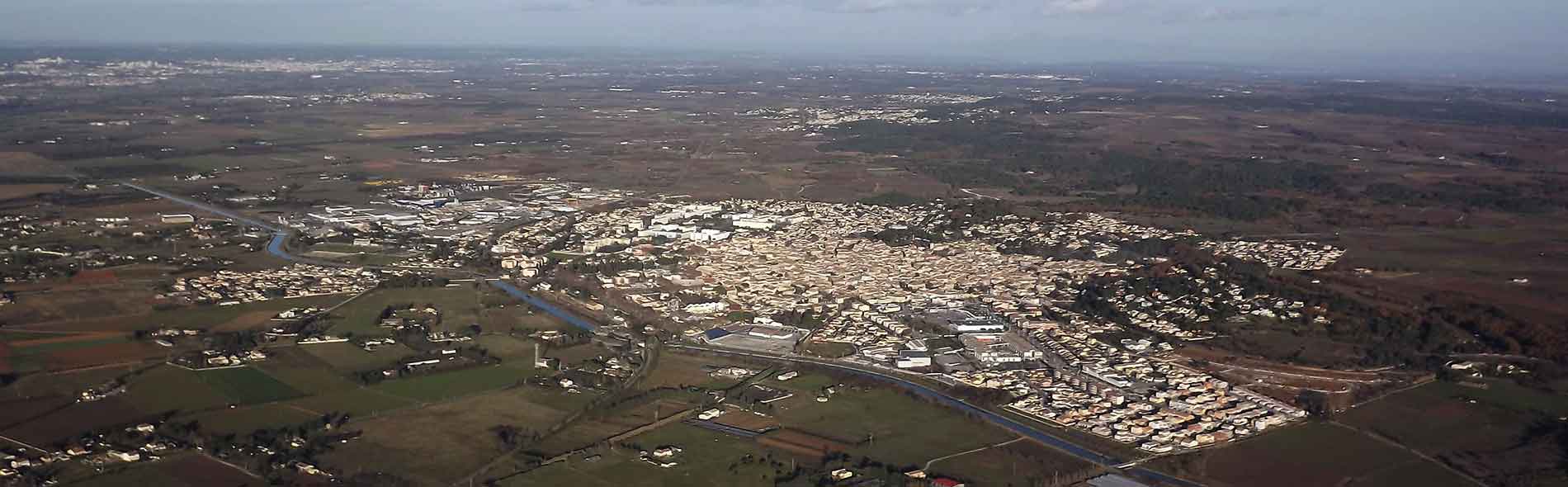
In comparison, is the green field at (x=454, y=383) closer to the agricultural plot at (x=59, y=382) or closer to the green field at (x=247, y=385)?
the green field at (x=247, y=385)

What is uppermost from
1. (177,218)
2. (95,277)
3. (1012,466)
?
(1012,466)

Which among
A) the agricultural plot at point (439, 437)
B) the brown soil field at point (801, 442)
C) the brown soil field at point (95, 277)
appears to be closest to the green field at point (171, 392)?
the agricultural plot at point (439, 437)

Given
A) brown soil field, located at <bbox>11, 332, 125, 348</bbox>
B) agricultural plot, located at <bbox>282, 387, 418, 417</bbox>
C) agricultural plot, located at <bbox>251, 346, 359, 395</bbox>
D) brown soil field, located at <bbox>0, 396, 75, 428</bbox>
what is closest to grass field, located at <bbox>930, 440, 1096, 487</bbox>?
agricultural plot, located at <bbox>282, 387, 418, 417</bbox>

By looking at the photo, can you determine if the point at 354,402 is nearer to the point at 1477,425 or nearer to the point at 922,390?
the point at 922,390

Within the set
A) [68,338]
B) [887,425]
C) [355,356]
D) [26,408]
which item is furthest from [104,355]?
[887,425]

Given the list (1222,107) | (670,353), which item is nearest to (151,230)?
(670,353)

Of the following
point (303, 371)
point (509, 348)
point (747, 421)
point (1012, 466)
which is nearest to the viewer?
point (1012, 466)
